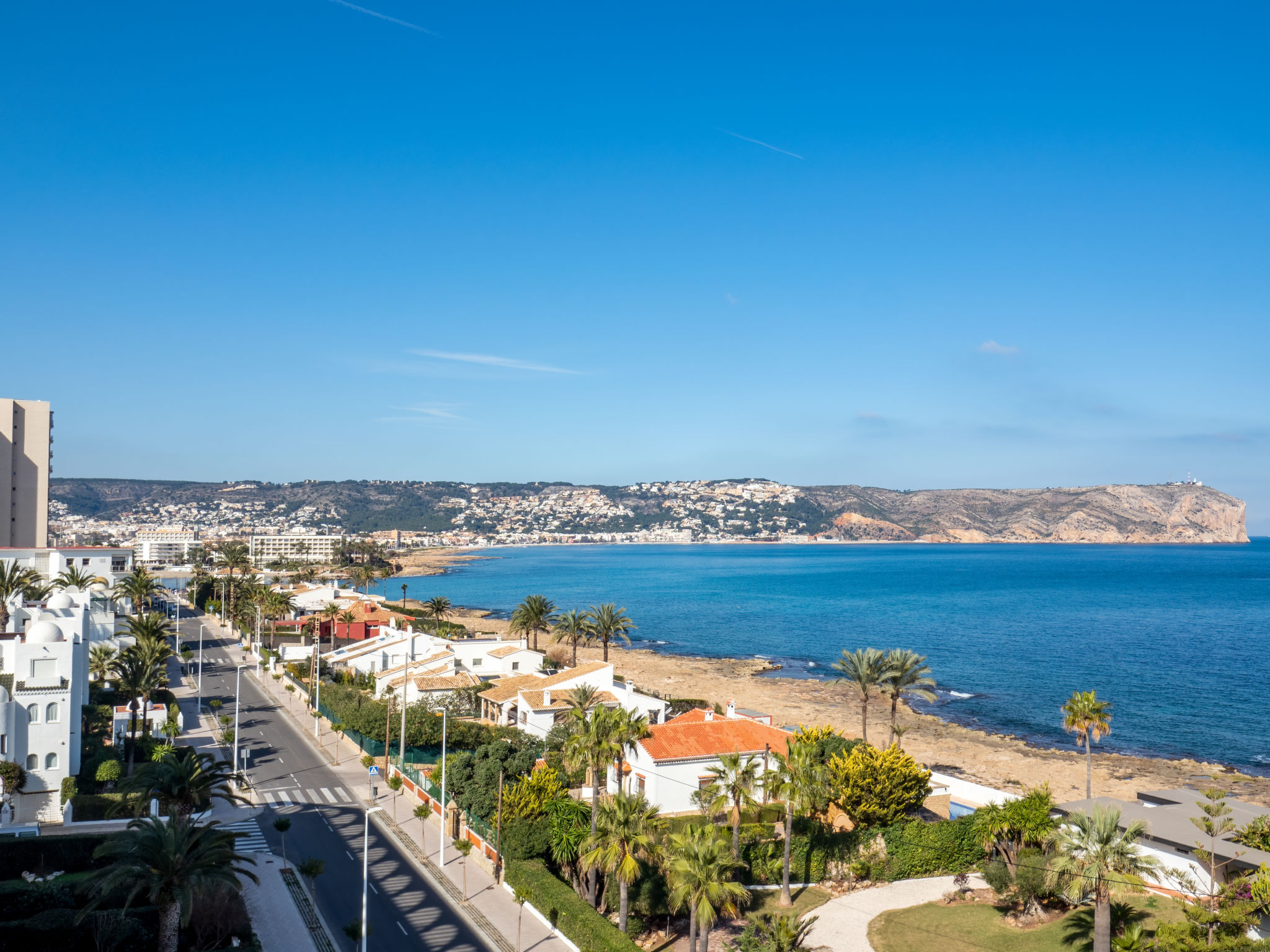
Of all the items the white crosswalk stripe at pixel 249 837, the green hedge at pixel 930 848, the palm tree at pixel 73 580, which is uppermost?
the palm tree at pixel 73 580

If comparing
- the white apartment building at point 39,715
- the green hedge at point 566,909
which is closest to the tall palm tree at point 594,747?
the green hedge at point 566,909

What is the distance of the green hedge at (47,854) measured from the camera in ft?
109

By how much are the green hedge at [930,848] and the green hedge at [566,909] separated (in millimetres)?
12900

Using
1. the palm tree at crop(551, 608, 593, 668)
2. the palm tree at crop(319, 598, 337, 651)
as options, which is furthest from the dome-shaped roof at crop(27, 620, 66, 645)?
the palm tree at crop(319, 598, 337, 651)

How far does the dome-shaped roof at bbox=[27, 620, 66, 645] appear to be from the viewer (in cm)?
4212

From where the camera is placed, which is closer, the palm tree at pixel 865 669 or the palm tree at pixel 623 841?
the palm tree at pixel 623 841

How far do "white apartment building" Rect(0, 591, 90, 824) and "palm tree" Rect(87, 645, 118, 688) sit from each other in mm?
22483

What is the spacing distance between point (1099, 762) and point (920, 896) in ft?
98.7

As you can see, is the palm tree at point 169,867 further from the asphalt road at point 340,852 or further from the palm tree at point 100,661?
the palm tree at point 100,661

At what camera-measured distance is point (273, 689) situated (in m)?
72.4

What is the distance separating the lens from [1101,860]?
2594 cm

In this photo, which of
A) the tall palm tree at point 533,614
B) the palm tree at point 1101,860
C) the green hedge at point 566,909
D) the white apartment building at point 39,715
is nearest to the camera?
the palm tree at point 1101,860

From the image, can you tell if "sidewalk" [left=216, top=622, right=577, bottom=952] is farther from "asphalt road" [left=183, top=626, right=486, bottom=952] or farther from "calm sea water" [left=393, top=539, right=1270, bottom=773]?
"calm sea water" [left=393, top=539, right=1270, bottom=773]

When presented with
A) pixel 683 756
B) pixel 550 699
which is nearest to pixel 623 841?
pixel 683 756
